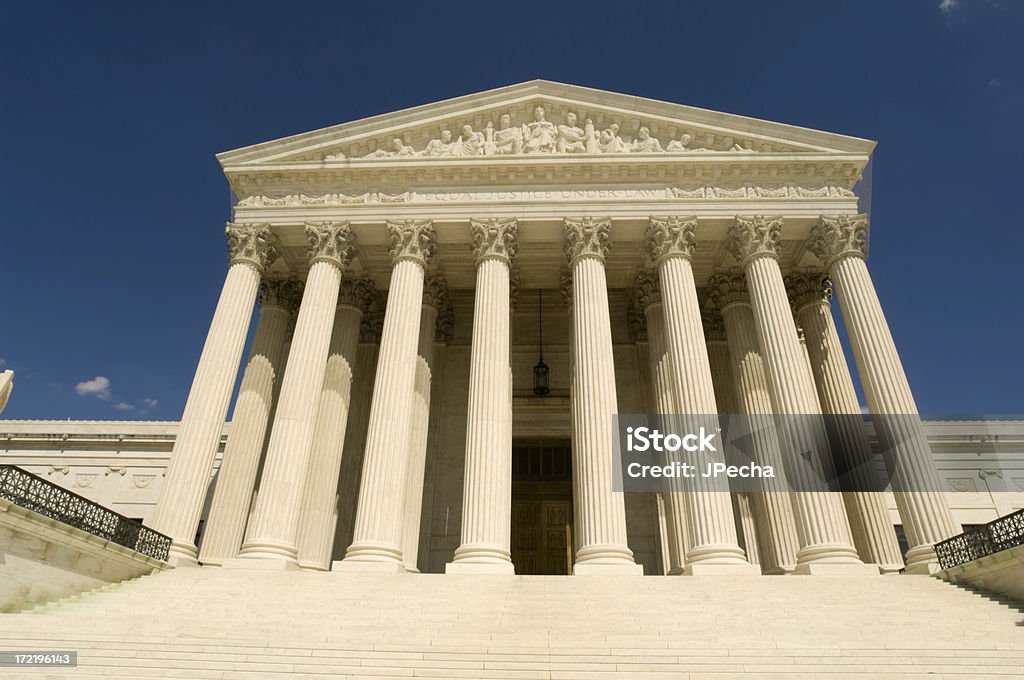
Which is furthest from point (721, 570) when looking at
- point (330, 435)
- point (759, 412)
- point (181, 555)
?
point (181, 555)

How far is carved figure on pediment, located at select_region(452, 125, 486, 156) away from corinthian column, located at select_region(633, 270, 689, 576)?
8069 millimetres

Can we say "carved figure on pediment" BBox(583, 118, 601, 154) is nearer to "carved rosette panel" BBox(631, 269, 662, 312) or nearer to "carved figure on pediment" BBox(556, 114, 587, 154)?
"carved figure on pediment" BBox(556, 114, 587, 154)

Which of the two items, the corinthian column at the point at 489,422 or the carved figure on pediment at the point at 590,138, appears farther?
the carved figure on pediment at the point at 590,138

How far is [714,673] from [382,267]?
19828mm

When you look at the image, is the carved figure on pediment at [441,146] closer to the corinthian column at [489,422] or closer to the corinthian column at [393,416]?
the corinthian column at [393,416]

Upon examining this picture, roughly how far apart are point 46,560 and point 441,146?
17412mm

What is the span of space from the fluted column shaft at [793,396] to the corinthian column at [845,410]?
2093 millimetres

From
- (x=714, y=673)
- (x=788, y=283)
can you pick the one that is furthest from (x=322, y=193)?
(x=714, y=673)

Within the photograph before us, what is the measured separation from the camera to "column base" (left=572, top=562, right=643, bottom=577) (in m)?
15.7

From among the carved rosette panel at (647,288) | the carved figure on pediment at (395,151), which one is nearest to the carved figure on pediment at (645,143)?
the carved rosette panel at (647,288)

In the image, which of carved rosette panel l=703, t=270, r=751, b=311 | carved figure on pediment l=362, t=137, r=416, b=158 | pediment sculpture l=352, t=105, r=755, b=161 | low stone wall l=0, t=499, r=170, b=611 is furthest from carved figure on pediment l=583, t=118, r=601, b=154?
low stone wall l=0, t=499, r=170, b=611

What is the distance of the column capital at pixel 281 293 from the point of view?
80.4 feet

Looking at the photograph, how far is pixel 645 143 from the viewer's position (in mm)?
23000

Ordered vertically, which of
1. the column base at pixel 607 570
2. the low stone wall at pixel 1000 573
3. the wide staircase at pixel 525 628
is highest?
the column base at pixel 607 570
